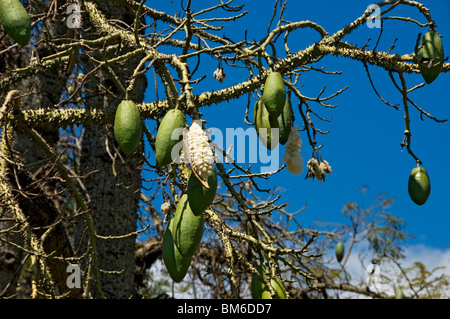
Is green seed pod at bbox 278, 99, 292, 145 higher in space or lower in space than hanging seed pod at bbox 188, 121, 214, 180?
Result: higher

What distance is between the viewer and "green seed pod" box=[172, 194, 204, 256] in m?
1.20

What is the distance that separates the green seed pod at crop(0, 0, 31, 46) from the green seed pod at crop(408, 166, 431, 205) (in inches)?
50.3

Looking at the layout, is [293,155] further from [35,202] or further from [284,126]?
[35,202]

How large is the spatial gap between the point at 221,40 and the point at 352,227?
3.90 m

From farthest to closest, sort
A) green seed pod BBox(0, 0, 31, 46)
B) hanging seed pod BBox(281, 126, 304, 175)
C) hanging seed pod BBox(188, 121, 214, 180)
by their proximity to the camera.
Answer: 1. hanging seed pod BBox(281, 126, 304, 175)
2. green seed pod BBox(0, 0, 31, 46)
3. hanging seed pod BBox(188, 121, 214, 180)

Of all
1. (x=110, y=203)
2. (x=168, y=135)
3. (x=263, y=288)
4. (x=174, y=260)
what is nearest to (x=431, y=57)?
(x=263, y=288)

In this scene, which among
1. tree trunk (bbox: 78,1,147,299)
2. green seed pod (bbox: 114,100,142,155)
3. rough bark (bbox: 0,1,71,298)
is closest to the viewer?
green seed pod (bbox: 114,100,142,155)

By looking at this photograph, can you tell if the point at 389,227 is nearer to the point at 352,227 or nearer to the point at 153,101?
the point at 352,227

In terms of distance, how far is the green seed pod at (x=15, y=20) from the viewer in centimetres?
161

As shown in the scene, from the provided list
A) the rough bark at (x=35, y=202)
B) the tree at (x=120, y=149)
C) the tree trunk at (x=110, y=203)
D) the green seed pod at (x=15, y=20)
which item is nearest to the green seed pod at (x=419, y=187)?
the tree at (x=120, y=149)

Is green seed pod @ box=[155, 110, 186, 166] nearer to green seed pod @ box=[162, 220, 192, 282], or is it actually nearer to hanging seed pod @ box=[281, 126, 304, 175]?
green seed pod @ box=[162, 220, 192, 282]

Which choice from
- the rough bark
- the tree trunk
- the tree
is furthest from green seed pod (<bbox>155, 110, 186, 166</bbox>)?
the tree trunk

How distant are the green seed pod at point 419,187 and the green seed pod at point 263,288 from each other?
528 millimetres
